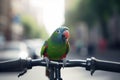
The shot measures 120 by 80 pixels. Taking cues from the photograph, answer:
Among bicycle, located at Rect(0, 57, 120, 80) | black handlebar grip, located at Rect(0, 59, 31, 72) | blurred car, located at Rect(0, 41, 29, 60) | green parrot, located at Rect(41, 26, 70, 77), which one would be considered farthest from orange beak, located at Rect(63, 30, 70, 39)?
blurred car, located at Rect(0, 41, 29, 60)

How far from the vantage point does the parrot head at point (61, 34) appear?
12.6 feet

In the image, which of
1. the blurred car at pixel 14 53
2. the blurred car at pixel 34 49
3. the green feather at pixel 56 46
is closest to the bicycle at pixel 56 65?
the green feather at pixel 56 46

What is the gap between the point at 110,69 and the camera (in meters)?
3.38

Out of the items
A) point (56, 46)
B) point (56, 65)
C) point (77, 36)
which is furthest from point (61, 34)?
point (77, 36)

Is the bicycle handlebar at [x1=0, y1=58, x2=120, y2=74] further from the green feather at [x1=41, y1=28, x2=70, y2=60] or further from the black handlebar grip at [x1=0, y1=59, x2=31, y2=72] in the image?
the green feather at [x1=41, y1=28, x2=70, y2=60]

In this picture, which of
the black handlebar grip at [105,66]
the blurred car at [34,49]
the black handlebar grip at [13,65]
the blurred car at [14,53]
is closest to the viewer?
the black handlebar grip at [105,66]

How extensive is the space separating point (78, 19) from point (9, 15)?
37550 millimetres

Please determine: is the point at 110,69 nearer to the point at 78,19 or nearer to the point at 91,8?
the point at 91,8

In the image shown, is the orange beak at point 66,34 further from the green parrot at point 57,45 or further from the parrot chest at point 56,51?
the parrot chest at point 56,51

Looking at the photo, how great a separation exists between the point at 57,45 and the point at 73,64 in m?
0.61

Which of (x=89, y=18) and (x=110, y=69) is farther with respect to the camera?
(x=89, y=18)

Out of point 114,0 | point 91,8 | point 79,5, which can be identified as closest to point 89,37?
point 79,5

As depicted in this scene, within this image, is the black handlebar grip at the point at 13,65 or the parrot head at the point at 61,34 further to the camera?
the parrot head at the point at 61,34

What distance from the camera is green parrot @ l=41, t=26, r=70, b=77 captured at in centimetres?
386
